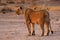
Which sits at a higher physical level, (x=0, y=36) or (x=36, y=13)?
(x=36, y=13)

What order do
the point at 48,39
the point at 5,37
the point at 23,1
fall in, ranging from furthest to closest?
the point at 23,1
the point at 5,37
the point at 48,39

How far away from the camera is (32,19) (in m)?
9.96

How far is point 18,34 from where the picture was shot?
10508mm

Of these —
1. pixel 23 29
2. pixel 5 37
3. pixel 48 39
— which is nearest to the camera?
pixel 48 39

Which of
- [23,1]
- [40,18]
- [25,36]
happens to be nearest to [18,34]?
[25,36]

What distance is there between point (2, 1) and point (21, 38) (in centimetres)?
1326

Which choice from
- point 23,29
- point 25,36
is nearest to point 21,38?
point 25,36

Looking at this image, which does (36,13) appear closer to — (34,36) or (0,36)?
(34,36)

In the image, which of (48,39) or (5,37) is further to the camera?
(5,37)

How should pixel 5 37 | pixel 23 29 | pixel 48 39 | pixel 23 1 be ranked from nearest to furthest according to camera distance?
1. pixel 48 39
2. pixel 5 37
3. pixel 23 29
4. pixel 23 1

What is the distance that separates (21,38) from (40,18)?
32.1 inches

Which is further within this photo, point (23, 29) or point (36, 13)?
point (23, 29)

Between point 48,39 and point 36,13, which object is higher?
point 36,13

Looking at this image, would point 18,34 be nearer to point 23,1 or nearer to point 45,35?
point 45,35
